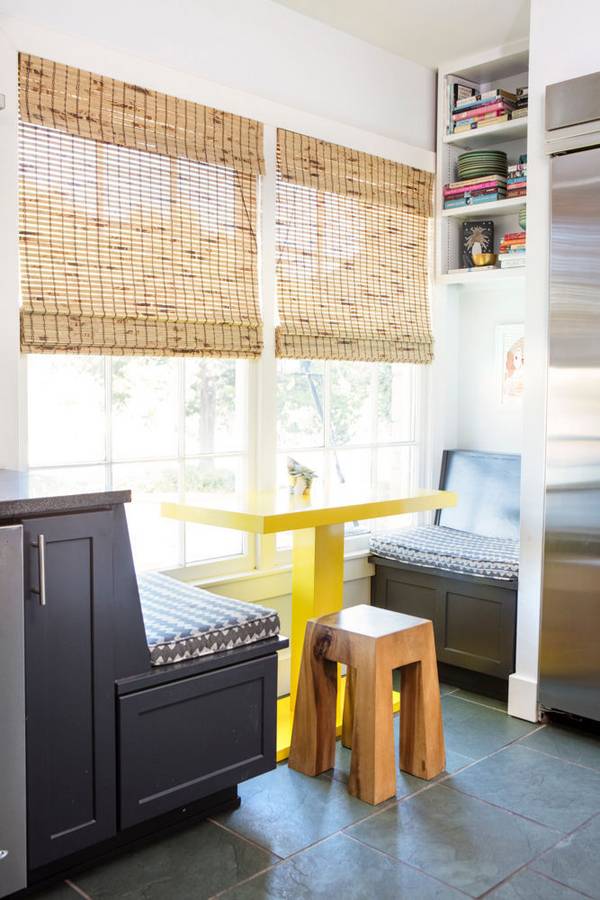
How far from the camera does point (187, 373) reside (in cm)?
350

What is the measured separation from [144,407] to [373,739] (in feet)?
4.82

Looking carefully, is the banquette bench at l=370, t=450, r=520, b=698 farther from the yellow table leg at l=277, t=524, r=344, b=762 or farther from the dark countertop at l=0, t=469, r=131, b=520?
the dark countertop at l=0, t=469, r=131, b=520

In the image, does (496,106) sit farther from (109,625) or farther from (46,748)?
(46,748)

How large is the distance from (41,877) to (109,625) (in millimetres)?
674

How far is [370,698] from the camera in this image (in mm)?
2803

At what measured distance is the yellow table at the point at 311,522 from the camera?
301 centimetres

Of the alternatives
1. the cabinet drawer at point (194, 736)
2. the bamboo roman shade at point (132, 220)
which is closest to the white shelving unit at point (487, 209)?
the bamboo roman shade at point (132, 220)

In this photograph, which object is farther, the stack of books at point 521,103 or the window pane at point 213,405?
the stack of books at point 521,103

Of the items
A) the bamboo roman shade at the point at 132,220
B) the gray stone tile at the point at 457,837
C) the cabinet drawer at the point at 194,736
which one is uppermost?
the bamboo roman shade at the point at 132,220

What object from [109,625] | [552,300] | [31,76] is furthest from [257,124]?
[109,625]

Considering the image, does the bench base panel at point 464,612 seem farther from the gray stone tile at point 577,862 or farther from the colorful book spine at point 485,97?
the colorful book spine at point 485,97

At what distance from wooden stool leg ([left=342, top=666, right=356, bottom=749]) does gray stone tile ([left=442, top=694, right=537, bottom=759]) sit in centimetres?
37

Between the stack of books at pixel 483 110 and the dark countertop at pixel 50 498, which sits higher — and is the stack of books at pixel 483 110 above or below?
above

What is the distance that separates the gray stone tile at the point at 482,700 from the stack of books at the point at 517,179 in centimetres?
225
